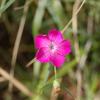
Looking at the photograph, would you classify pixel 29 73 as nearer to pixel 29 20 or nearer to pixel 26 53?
pixel 26 53

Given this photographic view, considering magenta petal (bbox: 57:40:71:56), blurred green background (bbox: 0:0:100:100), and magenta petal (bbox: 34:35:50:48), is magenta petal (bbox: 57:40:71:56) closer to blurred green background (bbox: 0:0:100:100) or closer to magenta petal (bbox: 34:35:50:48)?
magenta petal (bbox: 34:35:50:48)

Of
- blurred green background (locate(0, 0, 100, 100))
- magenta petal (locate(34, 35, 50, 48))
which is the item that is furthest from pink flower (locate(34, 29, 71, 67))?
blurred green background (locate(0, 0, 100, 100))

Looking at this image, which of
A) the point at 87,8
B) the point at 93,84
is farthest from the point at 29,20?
the point at 93,84

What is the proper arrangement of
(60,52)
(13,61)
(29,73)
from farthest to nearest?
(29,73) < (13,61) < (60,52)

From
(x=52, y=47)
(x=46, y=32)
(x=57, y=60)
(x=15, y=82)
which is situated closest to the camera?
(x=57, y=60)

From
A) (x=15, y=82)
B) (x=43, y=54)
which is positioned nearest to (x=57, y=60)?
(x=43, y=54)

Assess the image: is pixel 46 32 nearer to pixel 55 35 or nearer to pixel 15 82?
pixel 15 82
